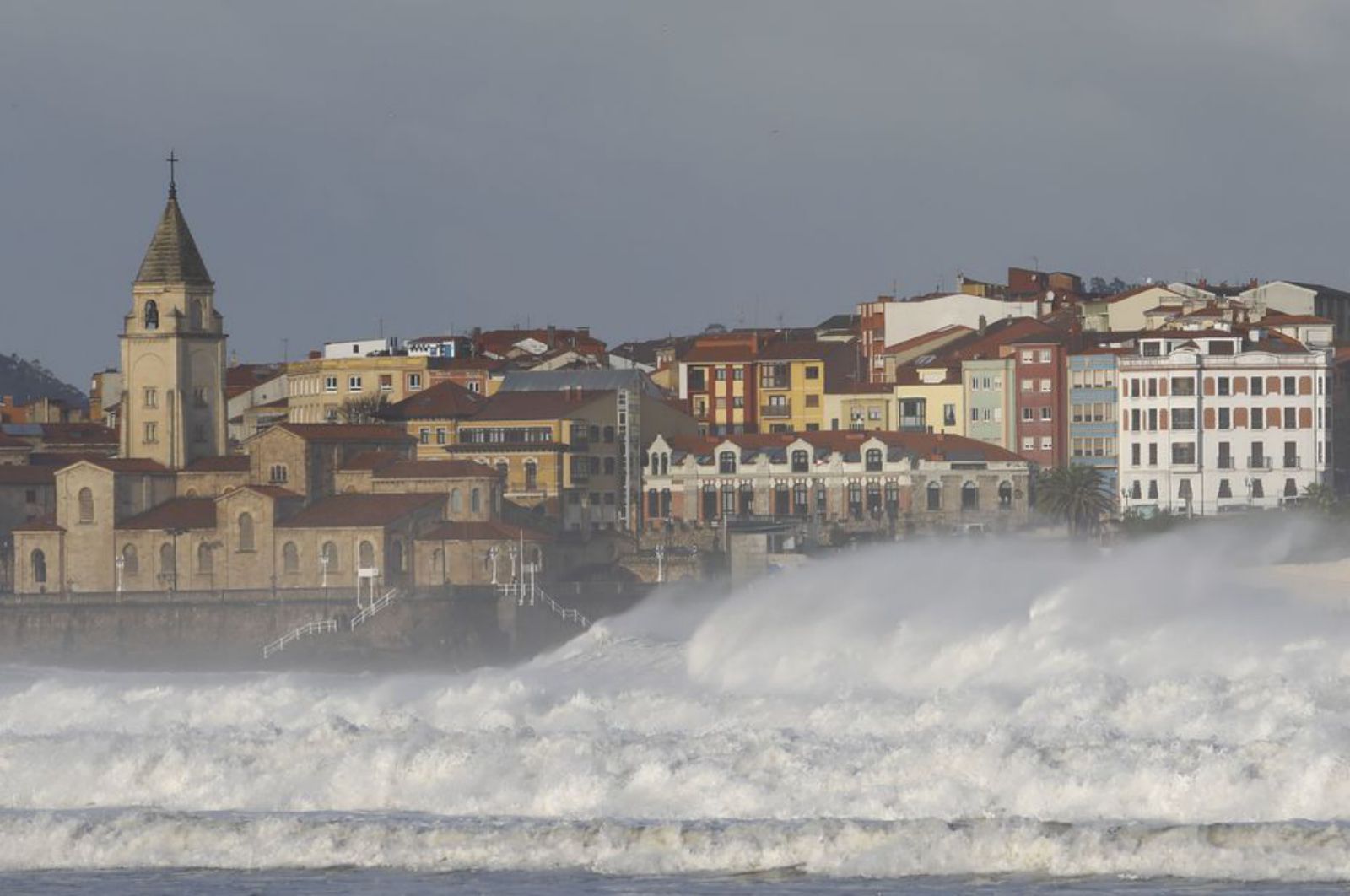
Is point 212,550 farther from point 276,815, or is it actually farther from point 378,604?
point 276,815

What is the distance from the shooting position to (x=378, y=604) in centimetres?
9619

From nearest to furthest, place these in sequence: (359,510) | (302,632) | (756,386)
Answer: (302,632) < (359,510) < (756,386)

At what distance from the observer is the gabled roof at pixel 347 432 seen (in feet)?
343

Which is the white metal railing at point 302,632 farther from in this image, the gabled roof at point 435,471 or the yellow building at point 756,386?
the yellow building at point 756,386

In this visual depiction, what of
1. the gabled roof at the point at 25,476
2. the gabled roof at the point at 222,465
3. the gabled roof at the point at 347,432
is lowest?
the gabled roof at the point at 25,476

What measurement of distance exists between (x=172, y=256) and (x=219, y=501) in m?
11.8

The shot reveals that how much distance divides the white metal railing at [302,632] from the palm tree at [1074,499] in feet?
78.4

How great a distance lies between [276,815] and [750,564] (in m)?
54.7

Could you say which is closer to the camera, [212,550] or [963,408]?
[212,550]

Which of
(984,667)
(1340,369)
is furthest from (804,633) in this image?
(1340,369)

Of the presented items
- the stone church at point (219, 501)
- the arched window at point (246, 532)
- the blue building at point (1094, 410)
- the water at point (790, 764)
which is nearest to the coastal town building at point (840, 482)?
the blue building at point (1094, 410)

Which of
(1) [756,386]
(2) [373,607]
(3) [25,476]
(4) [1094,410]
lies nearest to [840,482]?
(4) [1094,410]

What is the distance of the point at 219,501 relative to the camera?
10219 cm

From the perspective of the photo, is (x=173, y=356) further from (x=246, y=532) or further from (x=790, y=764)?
(x=790, y=764)
